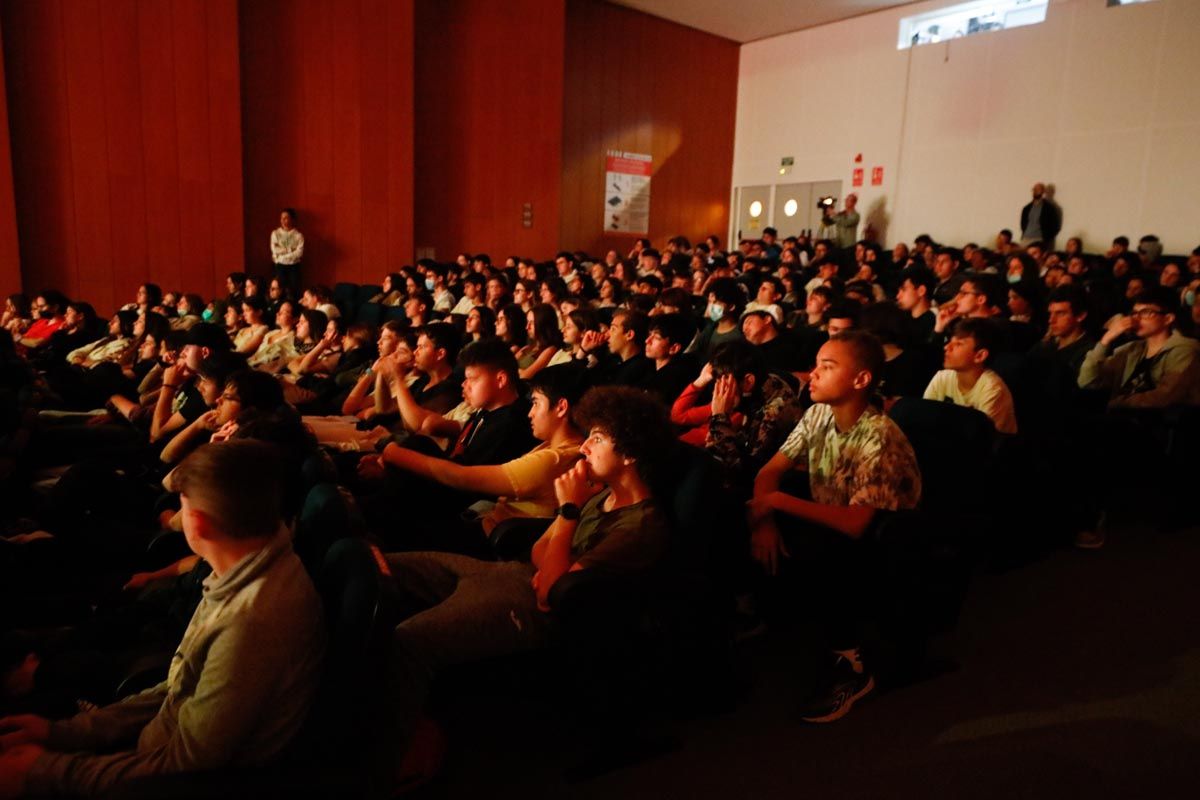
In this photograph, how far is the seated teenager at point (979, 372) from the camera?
311 centimetres

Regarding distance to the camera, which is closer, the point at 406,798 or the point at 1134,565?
the point at 406,798

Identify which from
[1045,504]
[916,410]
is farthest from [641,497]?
[1045,504]

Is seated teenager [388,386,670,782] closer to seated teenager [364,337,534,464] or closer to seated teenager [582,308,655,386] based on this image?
seated teenager [364,337,534,464]

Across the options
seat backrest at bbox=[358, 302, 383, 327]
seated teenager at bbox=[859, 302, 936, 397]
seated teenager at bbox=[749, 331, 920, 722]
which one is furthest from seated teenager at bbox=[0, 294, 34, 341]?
seated teenager at bbox=[749, 331, 920, 722]

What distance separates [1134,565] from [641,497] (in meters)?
2.51

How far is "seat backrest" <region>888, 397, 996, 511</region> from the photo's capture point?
255cm

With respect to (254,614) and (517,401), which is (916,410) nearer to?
(517,401)

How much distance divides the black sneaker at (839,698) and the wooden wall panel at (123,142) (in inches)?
357

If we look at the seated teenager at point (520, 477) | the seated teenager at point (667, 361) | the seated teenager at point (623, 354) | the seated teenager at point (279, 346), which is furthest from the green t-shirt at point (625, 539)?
the seated teenager at point (279, 346)

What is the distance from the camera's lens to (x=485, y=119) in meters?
11.3

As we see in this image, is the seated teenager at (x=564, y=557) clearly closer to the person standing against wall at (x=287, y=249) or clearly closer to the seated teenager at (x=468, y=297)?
the seated teenager at (x=468, y=297)

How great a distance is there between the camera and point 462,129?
11.2 meters

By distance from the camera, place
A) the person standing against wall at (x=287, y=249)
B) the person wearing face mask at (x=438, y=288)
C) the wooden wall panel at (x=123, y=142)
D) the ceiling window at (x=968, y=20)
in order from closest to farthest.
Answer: the person wearing face mask at (x=438, y=288) < the wooden wall panel at (x=123, y=142) < the person standing against wall at (x=287, y=249) < the ceiling window at (x=968, y=20)

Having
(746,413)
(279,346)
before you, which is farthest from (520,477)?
(279,346)
